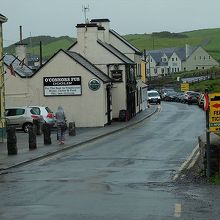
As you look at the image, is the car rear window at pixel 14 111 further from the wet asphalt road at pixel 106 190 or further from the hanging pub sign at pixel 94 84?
the wet asphalt road at pixel 106 190

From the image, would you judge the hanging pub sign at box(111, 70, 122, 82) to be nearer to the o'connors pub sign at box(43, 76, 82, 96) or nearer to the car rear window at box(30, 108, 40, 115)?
the o'connors pub sign at box(43, 76, 82, 96)

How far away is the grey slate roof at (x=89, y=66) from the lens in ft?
152

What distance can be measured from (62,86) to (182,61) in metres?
132

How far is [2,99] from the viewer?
34.2 metres

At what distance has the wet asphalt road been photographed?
1112cm

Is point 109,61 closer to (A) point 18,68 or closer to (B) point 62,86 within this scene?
(B) point 62,86

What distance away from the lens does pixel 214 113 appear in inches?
609

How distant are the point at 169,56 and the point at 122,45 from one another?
117295mm

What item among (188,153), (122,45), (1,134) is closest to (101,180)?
(188,153)

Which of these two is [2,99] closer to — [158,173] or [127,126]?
[127,126]

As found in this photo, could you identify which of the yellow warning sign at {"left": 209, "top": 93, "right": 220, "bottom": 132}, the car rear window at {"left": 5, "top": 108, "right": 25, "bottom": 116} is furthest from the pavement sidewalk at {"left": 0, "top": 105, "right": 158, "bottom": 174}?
the yellow warning sign at {"left": 209, "top": 93, "right": 220, "bottom": 132}

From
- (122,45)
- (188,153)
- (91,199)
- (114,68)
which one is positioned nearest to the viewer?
(91,199)

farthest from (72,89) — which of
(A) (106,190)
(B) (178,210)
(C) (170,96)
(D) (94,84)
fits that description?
(C) (170,96)

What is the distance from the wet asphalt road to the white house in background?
152m
